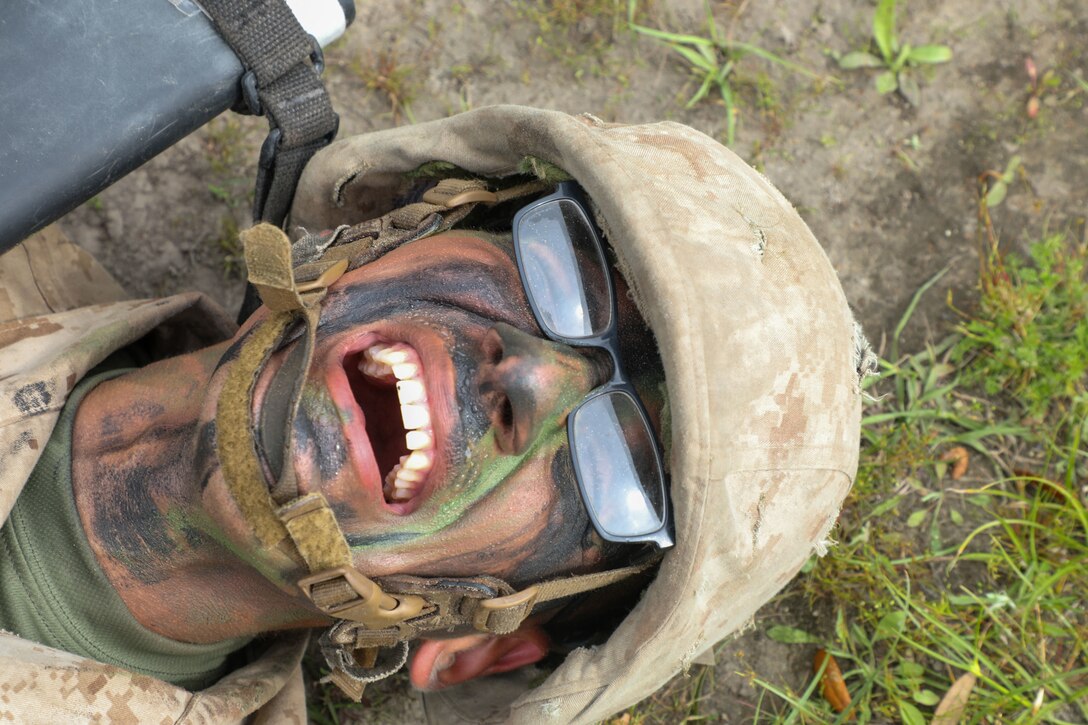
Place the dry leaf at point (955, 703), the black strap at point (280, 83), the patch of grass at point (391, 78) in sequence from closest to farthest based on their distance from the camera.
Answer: the black strap at point (280, 83) < the dry leaf at point (955, 703) < the patch of grass at point (391, 78)

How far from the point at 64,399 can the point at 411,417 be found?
1.00 m

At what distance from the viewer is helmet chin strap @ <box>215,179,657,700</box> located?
200cm

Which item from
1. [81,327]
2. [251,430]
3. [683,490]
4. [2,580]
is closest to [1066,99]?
[683,490]

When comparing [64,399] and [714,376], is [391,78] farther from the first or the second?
[714,376]

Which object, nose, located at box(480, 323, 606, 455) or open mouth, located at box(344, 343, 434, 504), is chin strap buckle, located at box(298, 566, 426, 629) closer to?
open mouth, located at box(344, 343, 434, 504)

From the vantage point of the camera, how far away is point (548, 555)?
2166 millimetres

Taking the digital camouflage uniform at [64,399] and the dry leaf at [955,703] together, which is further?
the dry leaf at [955,703]

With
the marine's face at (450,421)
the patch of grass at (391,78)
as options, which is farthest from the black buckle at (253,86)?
the patch of grass at (391,78)

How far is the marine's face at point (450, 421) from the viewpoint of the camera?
2021 mm

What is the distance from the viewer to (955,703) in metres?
3.35

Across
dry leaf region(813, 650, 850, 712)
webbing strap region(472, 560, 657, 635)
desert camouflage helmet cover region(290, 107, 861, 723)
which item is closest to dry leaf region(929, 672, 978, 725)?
dry leaf region(813, 650, 850, 712)

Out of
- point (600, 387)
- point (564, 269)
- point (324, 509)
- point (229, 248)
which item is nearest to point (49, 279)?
point (229, 248)

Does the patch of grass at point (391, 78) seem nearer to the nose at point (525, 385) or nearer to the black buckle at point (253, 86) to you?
the black buckle at point (253, 86)

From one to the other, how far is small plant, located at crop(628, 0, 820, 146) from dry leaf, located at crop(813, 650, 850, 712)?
79.0 inches
